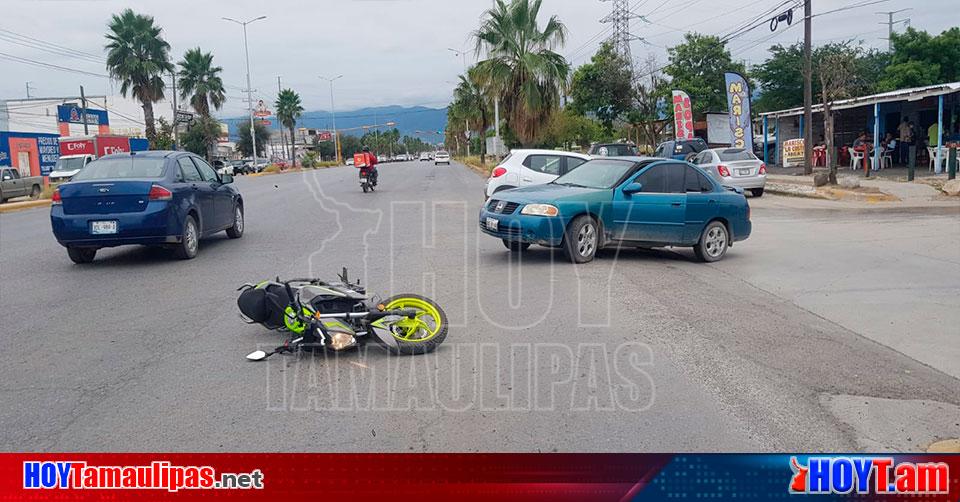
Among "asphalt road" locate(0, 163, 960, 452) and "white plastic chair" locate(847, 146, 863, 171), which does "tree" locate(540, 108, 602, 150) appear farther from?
"asphalt road" locate(0, 163, 960, 452)

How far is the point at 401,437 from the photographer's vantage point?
4652 millimetres

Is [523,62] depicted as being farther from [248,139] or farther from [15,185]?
[248,139]

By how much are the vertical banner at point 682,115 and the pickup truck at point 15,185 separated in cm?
2701

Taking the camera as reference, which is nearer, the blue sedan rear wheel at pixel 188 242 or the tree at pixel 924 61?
the blue sedan rear wheel at pixel 188 242

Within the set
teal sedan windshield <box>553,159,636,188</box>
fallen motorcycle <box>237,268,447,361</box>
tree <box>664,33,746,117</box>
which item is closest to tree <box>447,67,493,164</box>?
tree <box>664,33,746,117</box>

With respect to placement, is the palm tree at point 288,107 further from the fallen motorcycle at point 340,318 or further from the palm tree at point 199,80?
the fallen motorcycle at point 340,318

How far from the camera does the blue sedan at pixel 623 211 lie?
34.5 ft

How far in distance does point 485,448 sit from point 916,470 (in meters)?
2.18

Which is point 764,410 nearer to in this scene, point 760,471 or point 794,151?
point 760,471

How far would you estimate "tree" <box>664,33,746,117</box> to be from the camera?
4659 cm

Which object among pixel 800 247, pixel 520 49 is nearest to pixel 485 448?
pixel 800 247

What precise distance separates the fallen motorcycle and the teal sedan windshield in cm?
535

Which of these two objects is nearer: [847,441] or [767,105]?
[847,441]

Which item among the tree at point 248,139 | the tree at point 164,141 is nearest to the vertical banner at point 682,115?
the tree at point 164,141
